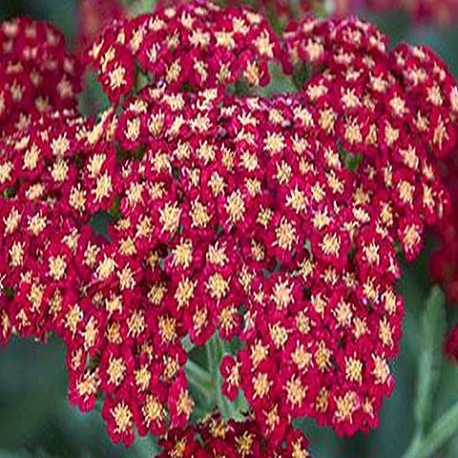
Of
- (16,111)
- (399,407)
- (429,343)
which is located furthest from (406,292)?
(16,111)

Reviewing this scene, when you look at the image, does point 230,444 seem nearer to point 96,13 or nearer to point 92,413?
point 92,413

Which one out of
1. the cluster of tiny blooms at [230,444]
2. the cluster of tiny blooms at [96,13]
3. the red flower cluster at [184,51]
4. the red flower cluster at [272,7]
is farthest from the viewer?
the cluster of tiny blooms at [96,13]

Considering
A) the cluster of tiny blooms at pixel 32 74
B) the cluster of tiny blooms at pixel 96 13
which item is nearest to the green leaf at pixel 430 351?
the cluster of tiny blooms at pixel 32 74

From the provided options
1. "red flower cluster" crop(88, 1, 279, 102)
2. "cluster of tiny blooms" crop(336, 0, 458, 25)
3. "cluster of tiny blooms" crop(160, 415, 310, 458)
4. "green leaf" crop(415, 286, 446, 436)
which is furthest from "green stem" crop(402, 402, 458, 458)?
"cluster of tiny blooms" crop(336, 0, 458, 25)

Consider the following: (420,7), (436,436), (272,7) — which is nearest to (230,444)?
(436,436)

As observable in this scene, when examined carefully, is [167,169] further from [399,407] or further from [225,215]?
[399,407]

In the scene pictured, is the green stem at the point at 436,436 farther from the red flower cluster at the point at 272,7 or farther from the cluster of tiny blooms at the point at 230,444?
the red flower cluster at the point at 272,7
